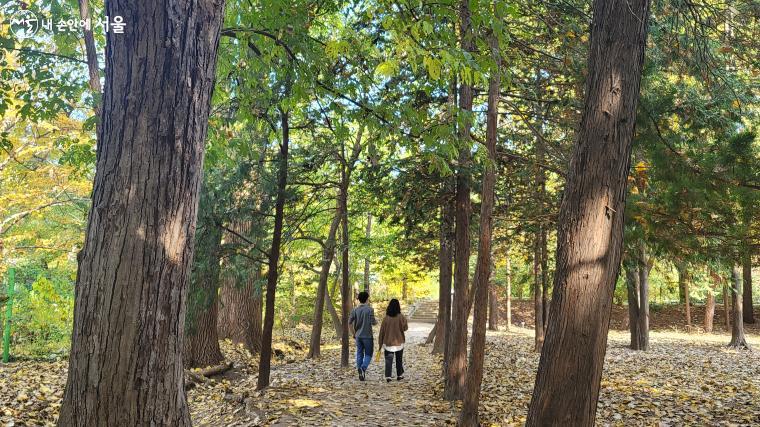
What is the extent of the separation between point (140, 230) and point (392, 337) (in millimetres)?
9165

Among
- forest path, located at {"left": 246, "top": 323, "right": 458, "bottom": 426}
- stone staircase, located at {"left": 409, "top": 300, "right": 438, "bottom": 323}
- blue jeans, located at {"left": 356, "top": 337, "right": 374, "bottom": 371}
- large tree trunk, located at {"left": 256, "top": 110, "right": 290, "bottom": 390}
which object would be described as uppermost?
large tree trunk, located at {"left": 256, "top": 110, "right": 290, "bottom": 390}

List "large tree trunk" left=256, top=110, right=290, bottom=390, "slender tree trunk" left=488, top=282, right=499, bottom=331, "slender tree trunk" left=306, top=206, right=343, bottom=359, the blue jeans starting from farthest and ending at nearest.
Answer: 1. "slender tree trunk" left=488, top=282, right=499, bottom=331
2. "slender tree trunk" left=306, top=206, right=343, bottom=359
3. the blue jeans
4. "large tree trunk" left=256, top=110, right=290, bottom=390

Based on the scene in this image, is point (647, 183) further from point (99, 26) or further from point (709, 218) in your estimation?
point (99, 26)

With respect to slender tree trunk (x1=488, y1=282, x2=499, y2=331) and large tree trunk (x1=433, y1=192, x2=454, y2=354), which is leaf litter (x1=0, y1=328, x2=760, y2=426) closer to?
large tree trunk (x1=433, y1=192, x2=454, y2=354)

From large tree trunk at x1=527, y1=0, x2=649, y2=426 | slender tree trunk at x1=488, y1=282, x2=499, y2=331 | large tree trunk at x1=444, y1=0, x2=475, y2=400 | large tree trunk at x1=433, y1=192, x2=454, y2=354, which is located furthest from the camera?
slender tree trunk at x1=488, y1=282, x2=499, y2=331

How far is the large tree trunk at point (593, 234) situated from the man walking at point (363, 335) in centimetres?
727

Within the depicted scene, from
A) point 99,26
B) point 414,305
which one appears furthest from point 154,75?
point 414,305

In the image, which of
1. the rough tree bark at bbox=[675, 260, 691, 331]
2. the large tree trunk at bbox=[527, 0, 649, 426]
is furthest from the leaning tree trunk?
the rough tree bark at bbox=[675, 260, 691, 331]

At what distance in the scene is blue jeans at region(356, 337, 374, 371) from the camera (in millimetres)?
11258

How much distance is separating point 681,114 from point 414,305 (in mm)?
33045

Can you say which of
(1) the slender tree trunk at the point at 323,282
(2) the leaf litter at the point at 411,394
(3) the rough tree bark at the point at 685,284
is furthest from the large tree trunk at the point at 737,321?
(1) the slender tree trunk at the point at 323,282

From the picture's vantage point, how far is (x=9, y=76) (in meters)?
5.99

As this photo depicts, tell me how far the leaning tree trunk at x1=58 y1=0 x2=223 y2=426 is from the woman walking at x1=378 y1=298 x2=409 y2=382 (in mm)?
8633

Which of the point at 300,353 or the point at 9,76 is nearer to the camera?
the point at 9,76
